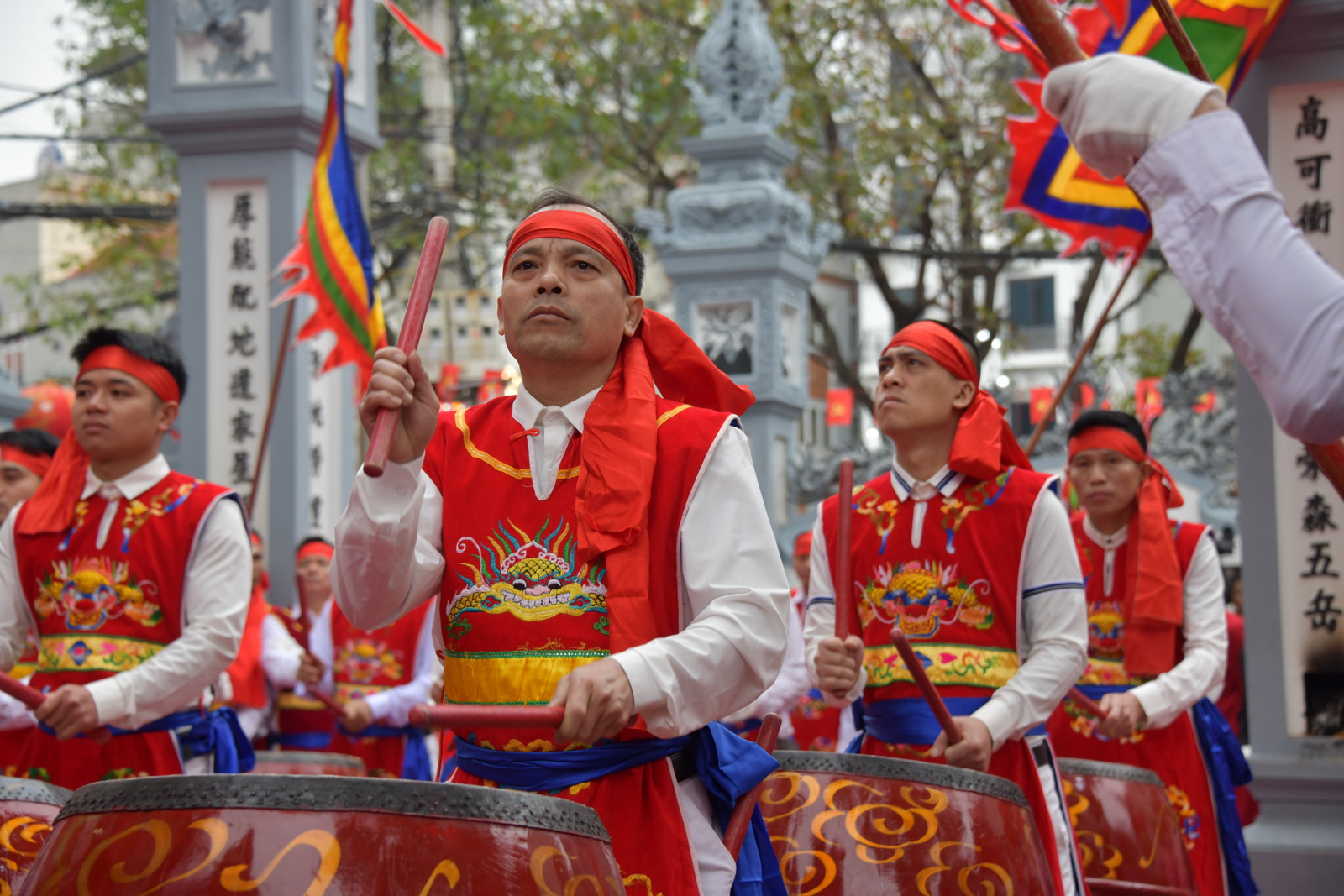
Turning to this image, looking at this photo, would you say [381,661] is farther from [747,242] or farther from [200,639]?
[747,242]

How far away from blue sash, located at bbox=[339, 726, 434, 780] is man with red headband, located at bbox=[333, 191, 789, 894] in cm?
441

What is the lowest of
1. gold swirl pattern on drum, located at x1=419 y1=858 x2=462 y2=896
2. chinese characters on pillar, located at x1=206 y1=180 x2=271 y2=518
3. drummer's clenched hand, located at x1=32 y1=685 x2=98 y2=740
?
gold swirl pattern on drum, located at x1=419 y1=858 x2=462 y2=896

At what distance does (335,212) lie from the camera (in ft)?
24.5

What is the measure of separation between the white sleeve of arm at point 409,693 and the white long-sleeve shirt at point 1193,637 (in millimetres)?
2935

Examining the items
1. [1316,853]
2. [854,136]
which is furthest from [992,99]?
[1316,853]

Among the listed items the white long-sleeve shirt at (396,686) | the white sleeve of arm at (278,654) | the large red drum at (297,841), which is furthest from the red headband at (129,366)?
the white sleeve of arm at (278,654)

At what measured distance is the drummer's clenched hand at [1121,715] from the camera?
471cm

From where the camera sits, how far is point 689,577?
246cm

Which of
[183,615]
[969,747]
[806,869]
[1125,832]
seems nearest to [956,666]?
[969,747]

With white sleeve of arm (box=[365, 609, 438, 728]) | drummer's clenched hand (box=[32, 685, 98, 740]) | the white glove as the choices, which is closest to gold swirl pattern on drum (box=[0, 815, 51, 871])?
drummer's clenched hand (box=[32, 685, 98, 740])

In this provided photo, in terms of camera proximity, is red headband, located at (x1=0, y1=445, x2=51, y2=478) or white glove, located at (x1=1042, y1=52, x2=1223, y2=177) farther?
red headband, located at (x1=0, y1=445, x2=51, y2=478)

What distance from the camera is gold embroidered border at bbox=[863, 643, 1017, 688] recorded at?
12.4 feet

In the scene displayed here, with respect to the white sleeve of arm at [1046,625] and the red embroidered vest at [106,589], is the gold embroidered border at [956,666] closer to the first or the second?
the white sleeve of arm at [1046,625]

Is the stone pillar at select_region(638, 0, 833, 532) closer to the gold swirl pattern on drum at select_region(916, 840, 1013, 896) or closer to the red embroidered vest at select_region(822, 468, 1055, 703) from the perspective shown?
the red embroidered vest at select_region(822, 468, 1055, 703)
